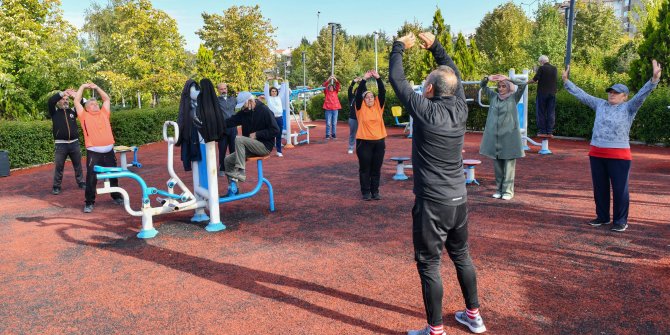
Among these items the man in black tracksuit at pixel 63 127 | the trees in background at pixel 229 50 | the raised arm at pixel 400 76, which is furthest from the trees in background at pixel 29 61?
the raised arm at pixel 400 76

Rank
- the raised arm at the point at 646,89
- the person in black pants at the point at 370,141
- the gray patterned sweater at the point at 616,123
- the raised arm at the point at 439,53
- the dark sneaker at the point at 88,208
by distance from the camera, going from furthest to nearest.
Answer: the person in black pants at the point at 370,141
the dark sneaker at the point at 88,208
the gray patterned sweater at the point at 616,123
the raised arm at the point at 646,89
the raised arm at the point at 439,53

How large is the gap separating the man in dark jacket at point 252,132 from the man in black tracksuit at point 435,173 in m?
3.85

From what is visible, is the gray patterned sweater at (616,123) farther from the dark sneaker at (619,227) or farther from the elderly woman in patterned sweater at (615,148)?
the dark sneaker at (619,227)

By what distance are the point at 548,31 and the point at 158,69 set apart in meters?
19.6

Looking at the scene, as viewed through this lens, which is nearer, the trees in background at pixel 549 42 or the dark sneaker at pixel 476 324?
the dark sneaker at pixel 476 324

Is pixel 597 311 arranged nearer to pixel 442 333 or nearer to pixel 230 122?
pixel 442 333

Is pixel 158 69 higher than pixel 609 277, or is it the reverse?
pixel 158 69

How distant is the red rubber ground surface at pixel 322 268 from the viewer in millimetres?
3955

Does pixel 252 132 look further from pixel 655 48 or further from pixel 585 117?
pixel 655 48

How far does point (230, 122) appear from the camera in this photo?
738 cm

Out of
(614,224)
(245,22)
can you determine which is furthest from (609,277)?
(245,22)

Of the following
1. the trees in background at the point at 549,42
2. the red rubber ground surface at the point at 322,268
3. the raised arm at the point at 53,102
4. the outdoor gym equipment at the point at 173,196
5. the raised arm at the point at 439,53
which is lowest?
the red rubber ground surface at the point at 322,268

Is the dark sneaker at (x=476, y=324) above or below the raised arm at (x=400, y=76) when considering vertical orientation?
below

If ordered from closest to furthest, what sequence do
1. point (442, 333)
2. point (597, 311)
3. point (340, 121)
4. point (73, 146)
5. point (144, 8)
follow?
point (442, 333) → point (597, 311) → point (73, 146) → point (144, 8) → point (340, 121)
